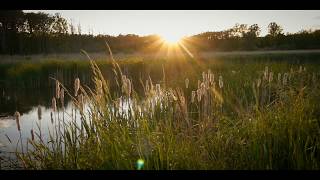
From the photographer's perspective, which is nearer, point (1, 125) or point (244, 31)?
point (1, 125)

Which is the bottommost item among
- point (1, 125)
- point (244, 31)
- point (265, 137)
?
point (1, 125)

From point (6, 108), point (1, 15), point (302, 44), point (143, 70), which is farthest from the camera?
point (302, 44)

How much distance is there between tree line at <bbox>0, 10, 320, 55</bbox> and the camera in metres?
40.8

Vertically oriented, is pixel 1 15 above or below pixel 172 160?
above

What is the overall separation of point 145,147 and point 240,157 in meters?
1.12

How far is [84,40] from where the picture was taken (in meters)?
52.4

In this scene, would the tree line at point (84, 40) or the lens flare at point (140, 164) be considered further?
the tree line at point (84, 40)

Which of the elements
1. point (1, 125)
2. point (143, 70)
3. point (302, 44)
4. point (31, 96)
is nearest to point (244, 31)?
point (302, 44)

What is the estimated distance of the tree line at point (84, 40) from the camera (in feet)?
134

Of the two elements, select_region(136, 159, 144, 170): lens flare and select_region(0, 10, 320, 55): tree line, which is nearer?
select_region(136, 159, 144, 170): lens flare

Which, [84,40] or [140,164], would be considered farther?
[84,40]

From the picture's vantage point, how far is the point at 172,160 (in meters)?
3.90
